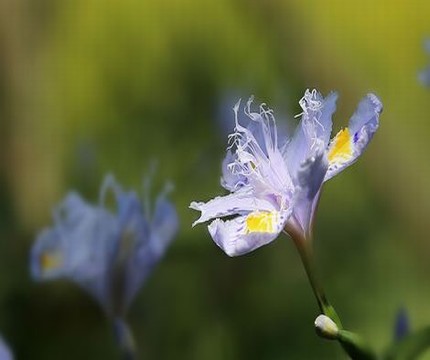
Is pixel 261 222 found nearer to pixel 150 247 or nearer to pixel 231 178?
pixel 231 178

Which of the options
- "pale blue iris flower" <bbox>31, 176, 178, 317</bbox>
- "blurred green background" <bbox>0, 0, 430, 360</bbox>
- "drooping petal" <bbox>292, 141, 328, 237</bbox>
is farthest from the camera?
"blurred green background" <bbox>0, 0, 430, 360</bbox>

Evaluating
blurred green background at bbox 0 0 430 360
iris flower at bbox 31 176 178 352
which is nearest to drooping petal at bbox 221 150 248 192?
iris flower at bbox 31 176 178 352

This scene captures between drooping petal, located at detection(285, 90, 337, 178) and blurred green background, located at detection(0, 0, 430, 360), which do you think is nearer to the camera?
drooping petal, located at detection(285, 90, 337, 178)

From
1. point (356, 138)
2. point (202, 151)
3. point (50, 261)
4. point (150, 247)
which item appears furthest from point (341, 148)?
point (202, 151)

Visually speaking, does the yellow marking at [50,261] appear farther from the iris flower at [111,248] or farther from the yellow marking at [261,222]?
the yellow marking at [261,222]

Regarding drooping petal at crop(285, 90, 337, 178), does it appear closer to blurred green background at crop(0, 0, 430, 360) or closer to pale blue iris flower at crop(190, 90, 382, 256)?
pale blue iris flower at crop(190, 90, 382, 256)

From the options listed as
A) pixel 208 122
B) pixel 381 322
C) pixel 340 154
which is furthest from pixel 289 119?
pixel 340 154

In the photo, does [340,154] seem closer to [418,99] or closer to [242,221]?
[242,221]
